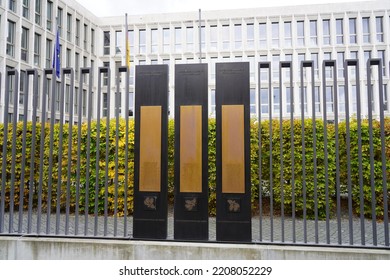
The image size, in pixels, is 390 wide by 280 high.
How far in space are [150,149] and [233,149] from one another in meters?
1.46

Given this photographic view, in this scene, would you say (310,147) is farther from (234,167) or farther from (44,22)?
(44,22)

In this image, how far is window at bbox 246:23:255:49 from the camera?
37.0 meters

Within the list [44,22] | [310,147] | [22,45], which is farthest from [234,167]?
[44,22]

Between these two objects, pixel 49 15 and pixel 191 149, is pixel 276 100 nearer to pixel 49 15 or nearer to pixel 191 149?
pixel 49 15

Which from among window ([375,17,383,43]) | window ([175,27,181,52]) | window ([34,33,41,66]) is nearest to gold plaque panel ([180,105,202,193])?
window ([34,33,41,66])

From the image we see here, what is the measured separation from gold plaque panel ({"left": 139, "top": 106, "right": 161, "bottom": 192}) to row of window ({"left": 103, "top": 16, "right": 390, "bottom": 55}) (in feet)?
107

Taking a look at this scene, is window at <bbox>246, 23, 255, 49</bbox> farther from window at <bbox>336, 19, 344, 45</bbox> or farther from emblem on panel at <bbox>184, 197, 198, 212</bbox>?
emblem on panel at <bbox>184, 197, 198, 212</bbox>

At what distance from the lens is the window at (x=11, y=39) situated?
84.2ft

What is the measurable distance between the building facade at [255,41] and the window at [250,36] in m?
0.11

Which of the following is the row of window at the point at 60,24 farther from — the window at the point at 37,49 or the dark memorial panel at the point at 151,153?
the dark memorial panel at the point at 151,153

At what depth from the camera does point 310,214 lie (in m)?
9.05

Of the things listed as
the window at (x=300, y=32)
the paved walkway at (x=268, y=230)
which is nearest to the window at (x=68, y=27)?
the window at (x=300, y=32)

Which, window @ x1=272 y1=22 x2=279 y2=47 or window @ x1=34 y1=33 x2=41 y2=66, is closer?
window @ x1=34 y1=33 x2=41 y2=66

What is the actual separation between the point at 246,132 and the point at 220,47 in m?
32.8
